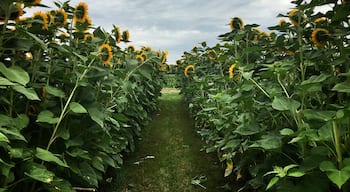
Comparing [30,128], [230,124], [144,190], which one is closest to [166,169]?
[144,190]

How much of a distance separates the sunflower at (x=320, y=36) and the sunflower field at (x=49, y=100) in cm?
113

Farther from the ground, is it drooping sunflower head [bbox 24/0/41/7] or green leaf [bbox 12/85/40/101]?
drooping sunflower head [bbox 24/0/41/7]

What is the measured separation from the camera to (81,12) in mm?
2229

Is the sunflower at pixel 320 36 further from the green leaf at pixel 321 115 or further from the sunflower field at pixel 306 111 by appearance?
the green leaf at pixel 321 115

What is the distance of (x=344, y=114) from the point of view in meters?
1.37

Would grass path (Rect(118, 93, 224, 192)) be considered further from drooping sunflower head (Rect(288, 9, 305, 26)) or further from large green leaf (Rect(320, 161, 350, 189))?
large green leaf (Rect(320, 161, 350, 189))

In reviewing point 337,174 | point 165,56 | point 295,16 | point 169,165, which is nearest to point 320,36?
point 295,16

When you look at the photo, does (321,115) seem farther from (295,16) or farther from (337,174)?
(295,16)

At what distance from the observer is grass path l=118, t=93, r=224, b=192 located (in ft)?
10.4

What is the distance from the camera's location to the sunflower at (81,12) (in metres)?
2.22

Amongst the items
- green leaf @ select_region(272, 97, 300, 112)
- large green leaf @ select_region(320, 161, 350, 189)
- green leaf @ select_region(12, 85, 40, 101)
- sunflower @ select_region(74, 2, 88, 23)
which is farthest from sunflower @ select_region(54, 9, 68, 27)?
large green leaf @ select_region(320, 161, 350, 189)

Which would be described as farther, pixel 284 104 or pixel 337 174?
pixel 284 104

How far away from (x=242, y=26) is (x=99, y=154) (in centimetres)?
157

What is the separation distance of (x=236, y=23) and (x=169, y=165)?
66.0 inches
